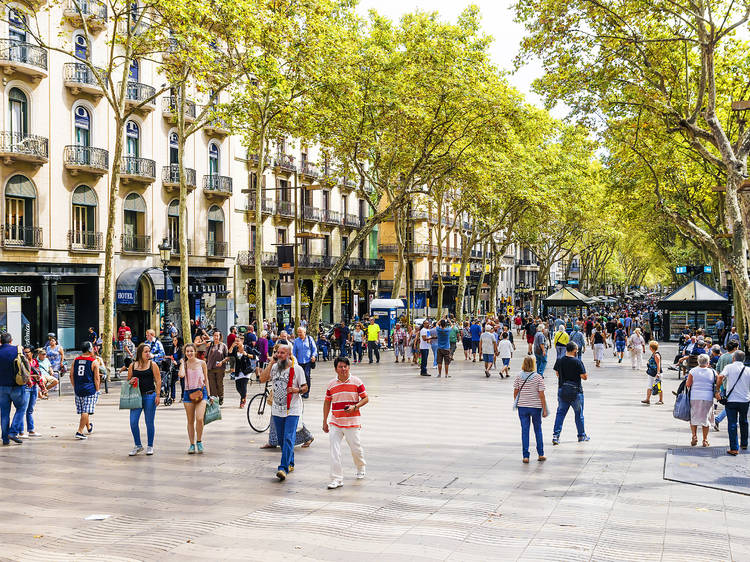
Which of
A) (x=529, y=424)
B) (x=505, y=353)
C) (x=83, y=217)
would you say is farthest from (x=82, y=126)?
(x=529, y=424)

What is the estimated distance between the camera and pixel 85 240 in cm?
3025

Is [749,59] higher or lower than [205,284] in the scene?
higher

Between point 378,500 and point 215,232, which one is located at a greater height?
point 215,232

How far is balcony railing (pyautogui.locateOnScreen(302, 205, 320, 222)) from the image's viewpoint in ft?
152

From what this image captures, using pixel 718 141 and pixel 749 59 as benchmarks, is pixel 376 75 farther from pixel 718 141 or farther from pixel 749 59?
pixel 718 141

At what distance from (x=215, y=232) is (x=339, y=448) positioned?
31.0 meters

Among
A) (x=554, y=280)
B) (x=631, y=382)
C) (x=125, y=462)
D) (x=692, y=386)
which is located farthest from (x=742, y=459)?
(x=554, y=280)

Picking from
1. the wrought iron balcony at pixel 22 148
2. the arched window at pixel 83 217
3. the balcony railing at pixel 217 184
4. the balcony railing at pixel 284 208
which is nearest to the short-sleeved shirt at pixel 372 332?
the arched window at pixel 83 217

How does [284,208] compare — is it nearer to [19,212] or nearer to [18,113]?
[19,212]

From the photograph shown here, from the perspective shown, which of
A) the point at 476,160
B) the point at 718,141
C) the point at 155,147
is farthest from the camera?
the point at 155,147

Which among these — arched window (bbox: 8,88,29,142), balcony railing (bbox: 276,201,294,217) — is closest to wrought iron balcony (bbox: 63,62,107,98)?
arched window (bbox: 8,88,29,142)

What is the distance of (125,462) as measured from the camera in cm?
1059

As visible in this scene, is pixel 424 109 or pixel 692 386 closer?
pixel 692 386

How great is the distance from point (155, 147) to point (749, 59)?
24.4 meters
